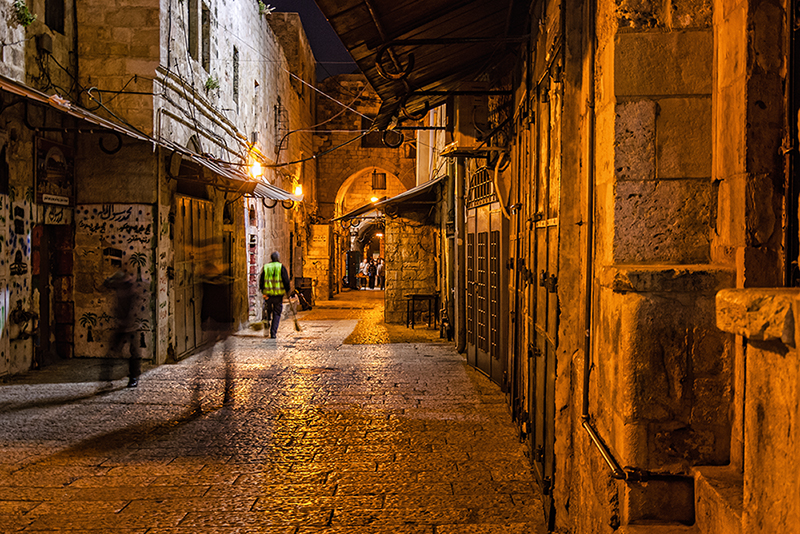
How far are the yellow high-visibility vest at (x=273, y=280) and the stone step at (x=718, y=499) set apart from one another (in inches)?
382

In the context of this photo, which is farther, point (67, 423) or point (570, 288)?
point (67, 423)

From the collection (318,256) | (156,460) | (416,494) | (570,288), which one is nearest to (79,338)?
(156,460)

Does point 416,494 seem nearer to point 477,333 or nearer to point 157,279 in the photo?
point 477,333

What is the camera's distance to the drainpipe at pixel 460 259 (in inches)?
393

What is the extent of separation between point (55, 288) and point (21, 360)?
133cm

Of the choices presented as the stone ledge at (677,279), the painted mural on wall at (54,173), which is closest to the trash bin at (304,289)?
the painted mural on wall at (54,173)

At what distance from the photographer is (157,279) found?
29.6 feet

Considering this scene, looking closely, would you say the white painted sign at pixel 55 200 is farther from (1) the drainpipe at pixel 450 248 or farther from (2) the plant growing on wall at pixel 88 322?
(1) the drainpipe at pixel 450 248

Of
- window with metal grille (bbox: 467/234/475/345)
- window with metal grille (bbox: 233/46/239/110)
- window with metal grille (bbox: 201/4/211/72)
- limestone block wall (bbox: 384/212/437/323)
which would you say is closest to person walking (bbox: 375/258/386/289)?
limestone block wall (bbox: 384/212/437/323)

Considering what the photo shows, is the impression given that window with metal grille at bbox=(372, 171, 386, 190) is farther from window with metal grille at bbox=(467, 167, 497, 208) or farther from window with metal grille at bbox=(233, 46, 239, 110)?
window with metal grille at bbox=(467, 167, 497, 208)

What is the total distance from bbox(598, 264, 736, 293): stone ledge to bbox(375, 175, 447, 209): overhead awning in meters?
A: 9.49

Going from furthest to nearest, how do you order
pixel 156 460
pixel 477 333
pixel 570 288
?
pixel 477 333 → pixel 156 460 → pixel 570 288

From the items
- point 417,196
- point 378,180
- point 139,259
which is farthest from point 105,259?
point 378,180

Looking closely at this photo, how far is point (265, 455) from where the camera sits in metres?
5.03
